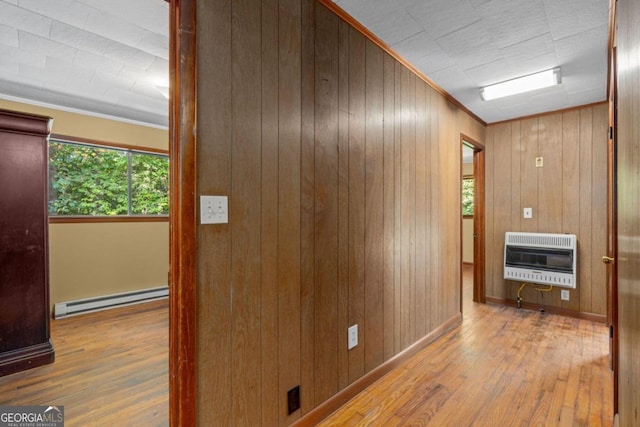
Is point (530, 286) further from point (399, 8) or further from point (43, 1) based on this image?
point (43, 1)

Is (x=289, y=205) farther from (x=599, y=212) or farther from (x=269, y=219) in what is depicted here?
(x=599, y=212)

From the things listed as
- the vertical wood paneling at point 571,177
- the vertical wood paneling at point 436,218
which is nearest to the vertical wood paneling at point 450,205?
the vertical wood paneling at point 436,218

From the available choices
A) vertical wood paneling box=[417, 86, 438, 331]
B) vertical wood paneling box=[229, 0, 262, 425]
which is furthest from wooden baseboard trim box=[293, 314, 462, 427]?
vertical wood paneling box=[229, 0, 262, 425]

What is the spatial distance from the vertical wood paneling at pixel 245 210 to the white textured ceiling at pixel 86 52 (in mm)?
838

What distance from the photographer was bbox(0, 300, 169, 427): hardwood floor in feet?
6.28

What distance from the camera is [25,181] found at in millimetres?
2393

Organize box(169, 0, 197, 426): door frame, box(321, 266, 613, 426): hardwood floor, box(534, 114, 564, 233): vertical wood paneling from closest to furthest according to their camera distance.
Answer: box(169, 0, 197, 426): door frame → box(321, 266, 613, 426): hardwood floor → box(534, 114, 564, 233): vertical wood paneling

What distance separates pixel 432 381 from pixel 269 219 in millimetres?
1756

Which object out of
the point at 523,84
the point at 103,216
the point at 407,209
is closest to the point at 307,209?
the point at 407,209

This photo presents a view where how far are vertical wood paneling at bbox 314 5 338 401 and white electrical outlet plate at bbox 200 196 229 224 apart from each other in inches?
22.9

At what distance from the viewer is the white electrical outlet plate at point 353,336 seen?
2.01 metres

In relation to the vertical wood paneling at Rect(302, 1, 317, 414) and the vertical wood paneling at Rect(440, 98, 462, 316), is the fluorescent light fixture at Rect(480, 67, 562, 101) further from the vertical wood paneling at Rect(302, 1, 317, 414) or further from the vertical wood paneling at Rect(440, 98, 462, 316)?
the vertical wood paneling at Rect(302, 1, 317, 414)

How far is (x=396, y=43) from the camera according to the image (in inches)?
88.8

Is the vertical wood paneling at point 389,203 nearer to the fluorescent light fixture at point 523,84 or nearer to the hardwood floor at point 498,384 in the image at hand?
the hardwood floor at point 498,384
